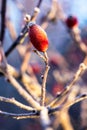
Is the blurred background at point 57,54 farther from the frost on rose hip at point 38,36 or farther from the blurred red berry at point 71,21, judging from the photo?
the frost on rose hip at point 38,36

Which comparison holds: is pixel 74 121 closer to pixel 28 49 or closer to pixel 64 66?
pixel 64 66

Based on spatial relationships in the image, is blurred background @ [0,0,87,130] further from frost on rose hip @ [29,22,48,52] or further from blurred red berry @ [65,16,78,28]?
frost on rose hip @ [29,22,48,52]

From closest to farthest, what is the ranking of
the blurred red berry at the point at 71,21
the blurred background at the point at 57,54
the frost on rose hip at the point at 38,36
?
the frost on rose hip at the point at 38,36
the blurred red berry at the point at 71,21
the blurred background at the point at 57,54

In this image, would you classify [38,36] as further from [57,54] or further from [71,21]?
[57,54]

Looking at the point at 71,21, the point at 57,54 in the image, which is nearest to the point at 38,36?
the point at 71,21

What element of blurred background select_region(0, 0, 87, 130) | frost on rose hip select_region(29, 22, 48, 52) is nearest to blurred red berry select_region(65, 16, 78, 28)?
blurred background select_region(0, 0, 87, 130)

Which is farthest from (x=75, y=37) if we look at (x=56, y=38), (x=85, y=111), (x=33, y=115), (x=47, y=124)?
(x=56, y=38)

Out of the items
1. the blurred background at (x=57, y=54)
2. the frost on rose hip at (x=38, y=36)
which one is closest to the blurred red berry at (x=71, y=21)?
the blurred background at (x=57, y=54)
